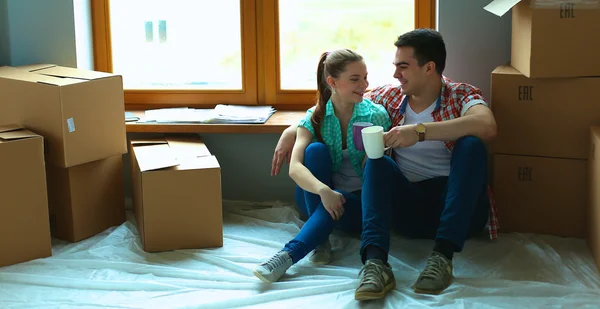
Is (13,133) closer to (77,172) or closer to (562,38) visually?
(77,172)

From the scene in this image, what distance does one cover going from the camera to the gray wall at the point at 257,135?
9.73ft

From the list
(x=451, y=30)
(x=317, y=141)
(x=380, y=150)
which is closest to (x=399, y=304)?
(x=380, y=150)

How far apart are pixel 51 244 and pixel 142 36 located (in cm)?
102

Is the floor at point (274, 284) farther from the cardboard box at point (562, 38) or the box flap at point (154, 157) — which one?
the cardboard box at point (562, 38)

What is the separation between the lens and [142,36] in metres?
3.33

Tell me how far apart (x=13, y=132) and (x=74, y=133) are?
0.20 meters

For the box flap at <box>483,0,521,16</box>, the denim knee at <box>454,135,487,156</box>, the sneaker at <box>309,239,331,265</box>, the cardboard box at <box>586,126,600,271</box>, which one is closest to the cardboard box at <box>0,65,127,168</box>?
the sneaker at <box>309,239,331,265</box>

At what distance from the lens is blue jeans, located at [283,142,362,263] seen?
2.46m

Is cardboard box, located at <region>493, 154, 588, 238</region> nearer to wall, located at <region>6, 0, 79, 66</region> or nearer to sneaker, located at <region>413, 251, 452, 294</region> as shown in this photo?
sneaker, located at <region>413, 251, 452, 294</region>

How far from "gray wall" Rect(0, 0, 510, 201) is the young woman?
494mm

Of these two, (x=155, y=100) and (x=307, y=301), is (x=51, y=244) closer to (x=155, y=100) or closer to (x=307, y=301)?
(x=155, y=100)

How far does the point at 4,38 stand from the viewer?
10.3ft

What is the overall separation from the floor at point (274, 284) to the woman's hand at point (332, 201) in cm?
20

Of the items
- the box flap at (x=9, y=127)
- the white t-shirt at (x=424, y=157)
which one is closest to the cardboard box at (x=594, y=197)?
the white t-shirt at (x=424, y=157)
